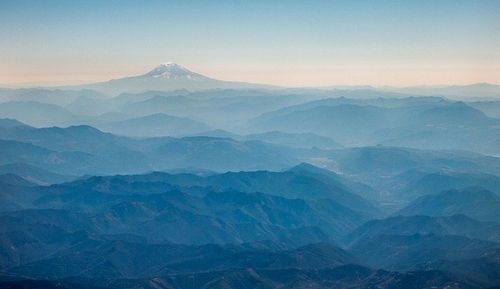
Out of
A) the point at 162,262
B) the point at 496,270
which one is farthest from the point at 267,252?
the point at 496,270

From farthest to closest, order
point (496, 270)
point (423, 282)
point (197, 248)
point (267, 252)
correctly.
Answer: point (197, 248)
point (267, 252)
point (496, 270)
point (423, 282)

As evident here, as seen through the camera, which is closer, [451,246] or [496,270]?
[496,270]

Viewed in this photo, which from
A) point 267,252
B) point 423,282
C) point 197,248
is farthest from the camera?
point 197,248

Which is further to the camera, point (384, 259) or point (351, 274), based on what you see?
point (384, 259)

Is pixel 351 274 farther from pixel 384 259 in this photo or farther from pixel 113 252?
pixel 113 252

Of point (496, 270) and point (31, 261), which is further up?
point (496, 270)

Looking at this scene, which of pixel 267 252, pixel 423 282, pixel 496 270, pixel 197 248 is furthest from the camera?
pixel 197 248

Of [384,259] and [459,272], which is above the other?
[459,272]

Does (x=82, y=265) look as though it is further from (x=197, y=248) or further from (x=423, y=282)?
(x=423, y=282)

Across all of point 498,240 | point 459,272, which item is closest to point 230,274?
point 459,272
